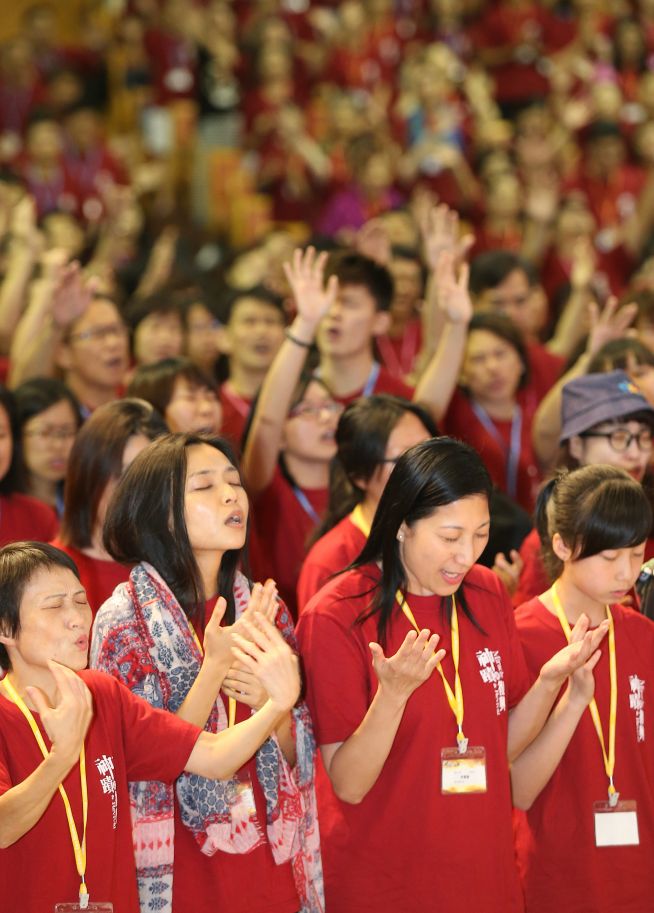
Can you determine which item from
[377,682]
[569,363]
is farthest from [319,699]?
[569,363]

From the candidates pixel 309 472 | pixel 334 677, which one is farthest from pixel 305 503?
pixel 334 677

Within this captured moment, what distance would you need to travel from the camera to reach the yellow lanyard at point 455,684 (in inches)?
108

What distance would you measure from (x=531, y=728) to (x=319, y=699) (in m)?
0.47

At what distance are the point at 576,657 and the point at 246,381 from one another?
2620mm

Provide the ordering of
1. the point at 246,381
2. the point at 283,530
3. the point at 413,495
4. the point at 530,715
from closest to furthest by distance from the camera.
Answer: the point at 413,495, the point at 530,715, the point at 283,530, the point at 246,381

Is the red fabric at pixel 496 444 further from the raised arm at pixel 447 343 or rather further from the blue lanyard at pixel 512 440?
the raised arm at pixel 447 343

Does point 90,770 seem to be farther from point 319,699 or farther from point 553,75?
point 553,75

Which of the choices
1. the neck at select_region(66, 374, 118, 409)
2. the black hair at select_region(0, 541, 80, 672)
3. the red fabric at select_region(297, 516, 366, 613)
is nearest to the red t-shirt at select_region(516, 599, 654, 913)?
the red fabric at select_region(297, 516, 366, 613)

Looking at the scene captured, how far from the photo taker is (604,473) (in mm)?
3078

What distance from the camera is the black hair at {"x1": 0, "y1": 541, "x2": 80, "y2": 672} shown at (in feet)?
8.27

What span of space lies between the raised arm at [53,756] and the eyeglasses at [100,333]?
2.79 meters

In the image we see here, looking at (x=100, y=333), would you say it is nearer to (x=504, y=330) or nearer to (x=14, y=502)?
(x=14, y=502)

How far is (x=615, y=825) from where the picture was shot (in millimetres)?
2936

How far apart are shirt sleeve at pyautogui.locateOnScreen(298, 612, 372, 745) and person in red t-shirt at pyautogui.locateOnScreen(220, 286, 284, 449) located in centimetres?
234
